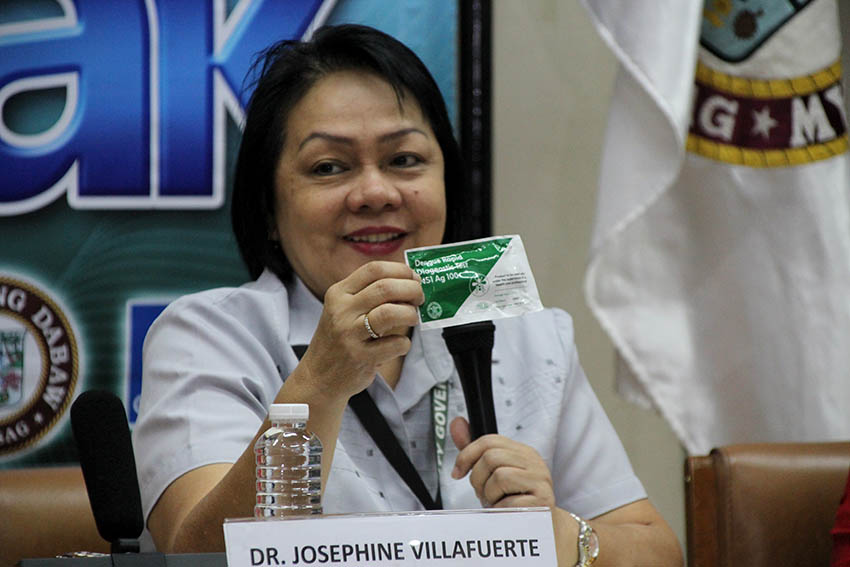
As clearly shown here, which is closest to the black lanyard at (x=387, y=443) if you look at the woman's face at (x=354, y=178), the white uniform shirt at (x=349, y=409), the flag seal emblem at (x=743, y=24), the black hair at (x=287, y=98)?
the white uniform shirt at (x=349, y=409)

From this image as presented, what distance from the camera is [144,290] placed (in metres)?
2.35

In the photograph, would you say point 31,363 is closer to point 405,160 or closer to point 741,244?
point 405,160

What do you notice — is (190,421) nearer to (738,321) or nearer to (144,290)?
(144,290)

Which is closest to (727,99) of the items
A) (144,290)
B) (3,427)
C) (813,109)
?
(813,109)

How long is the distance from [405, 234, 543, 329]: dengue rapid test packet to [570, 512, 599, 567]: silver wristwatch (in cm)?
41

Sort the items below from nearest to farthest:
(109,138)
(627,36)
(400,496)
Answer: (400,496)
(627,36)
(109,138)

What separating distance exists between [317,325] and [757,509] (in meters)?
0.79

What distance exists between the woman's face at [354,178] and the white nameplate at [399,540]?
2.90 ft

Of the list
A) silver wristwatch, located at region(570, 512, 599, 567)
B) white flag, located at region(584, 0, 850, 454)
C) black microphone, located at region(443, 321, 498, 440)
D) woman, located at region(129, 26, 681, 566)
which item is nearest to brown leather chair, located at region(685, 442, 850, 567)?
woman, located at region(129, 26, 681, 566)

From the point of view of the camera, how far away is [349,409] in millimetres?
1670

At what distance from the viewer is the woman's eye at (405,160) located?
5.77 ft

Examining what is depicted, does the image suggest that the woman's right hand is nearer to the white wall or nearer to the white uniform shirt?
the white uniform shirt

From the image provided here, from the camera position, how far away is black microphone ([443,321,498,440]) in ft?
4.01

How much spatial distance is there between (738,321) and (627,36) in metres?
0.66
